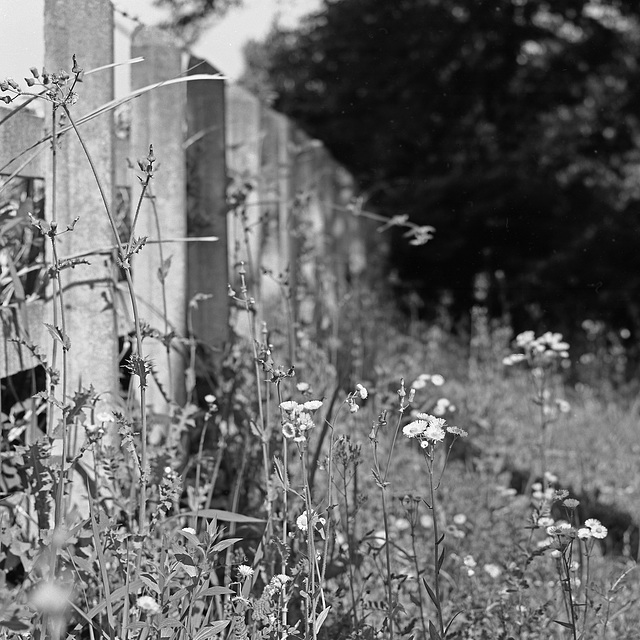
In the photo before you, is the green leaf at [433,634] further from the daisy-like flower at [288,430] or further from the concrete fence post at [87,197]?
the concrete fence post at [87,197]

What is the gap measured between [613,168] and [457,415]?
3.64 meters

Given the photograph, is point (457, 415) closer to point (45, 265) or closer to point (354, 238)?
point (45, 265)

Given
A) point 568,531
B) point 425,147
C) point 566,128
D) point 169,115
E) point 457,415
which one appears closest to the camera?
point 568,531

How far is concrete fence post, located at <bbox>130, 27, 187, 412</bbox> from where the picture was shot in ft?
8.17

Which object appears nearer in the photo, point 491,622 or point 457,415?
point 491,622

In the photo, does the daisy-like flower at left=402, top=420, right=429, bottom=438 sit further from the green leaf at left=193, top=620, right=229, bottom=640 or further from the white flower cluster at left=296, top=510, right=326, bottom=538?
the green leaf at left=193, top=620, right=229, bottom=640

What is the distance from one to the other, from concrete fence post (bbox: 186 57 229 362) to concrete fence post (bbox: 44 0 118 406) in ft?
1.86

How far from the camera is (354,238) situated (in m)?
7.71

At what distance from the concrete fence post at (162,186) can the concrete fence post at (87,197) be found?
1.33ft

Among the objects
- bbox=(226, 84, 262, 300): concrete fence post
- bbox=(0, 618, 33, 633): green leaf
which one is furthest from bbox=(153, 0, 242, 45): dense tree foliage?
bbox=(0, 618, 33, 633): green leaf

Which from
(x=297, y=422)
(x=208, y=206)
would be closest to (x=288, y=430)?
(x=297, y=422)

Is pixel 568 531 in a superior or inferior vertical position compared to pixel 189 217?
inferior

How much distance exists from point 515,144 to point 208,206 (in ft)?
15.6

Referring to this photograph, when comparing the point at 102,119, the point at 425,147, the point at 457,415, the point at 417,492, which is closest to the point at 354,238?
the point at 425,147
